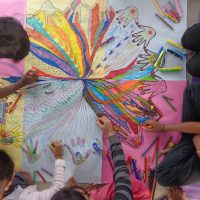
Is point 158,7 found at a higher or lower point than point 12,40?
higher

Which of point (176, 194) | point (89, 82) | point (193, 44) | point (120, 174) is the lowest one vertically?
point (176, 194)

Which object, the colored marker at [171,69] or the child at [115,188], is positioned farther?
the colored marker at [171,69]

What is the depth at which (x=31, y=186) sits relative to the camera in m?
1.20

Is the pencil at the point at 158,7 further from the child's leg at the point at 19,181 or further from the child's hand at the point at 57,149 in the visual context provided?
the child's leg at the point at 19,181

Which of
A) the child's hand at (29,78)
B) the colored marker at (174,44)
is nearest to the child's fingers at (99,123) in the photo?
the child's hand at (29,78)

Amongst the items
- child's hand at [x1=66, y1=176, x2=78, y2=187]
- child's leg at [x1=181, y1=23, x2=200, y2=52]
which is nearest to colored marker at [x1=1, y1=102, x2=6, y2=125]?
child's hand at [x1=66, y1=176, x2=78, y2=187]

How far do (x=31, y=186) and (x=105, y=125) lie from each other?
0.33m

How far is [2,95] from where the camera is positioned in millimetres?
1198

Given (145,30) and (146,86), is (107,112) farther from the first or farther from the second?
(145,30)

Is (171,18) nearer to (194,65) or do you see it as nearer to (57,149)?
(194,65)

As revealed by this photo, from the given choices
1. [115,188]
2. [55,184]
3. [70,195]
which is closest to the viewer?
[70,195]

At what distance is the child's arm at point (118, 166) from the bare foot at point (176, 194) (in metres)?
0.23

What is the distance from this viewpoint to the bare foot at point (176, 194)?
121 centimetres

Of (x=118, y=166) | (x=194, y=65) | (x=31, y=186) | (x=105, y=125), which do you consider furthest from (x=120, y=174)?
(x=194, y=65)
